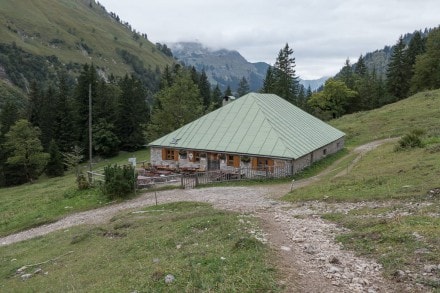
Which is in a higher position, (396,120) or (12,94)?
(12,94)

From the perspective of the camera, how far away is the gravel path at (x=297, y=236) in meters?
9.70

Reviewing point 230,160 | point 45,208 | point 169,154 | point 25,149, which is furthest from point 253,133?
point 25,149

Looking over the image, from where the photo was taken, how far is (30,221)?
1118 inches

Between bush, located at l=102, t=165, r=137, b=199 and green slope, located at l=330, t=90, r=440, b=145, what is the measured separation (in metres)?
31.0

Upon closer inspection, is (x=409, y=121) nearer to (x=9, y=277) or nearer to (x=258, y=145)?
(x=258, y=145)

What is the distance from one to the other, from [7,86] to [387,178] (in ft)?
660

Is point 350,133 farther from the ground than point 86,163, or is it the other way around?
point 350,133

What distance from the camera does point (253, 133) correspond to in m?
35.0

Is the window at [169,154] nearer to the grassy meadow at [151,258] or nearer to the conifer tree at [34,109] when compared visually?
the grassy meadow at [151,258]

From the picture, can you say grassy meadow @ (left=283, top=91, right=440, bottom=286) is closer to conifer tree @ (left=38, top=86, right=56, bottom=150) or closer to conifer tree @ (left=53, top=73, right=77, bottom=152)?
conifer tree @ (left=53, top=73, right=77, bottom=152)

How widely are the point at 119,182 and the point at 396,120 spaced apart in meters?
40.7

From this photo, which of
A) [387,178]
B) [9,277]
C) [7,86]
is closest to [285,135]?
[387,178]

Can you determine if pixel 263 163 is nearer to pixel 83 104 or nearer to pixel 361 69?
pixel 83 104

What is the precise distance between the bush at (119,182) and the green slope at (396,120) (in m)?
31.0
